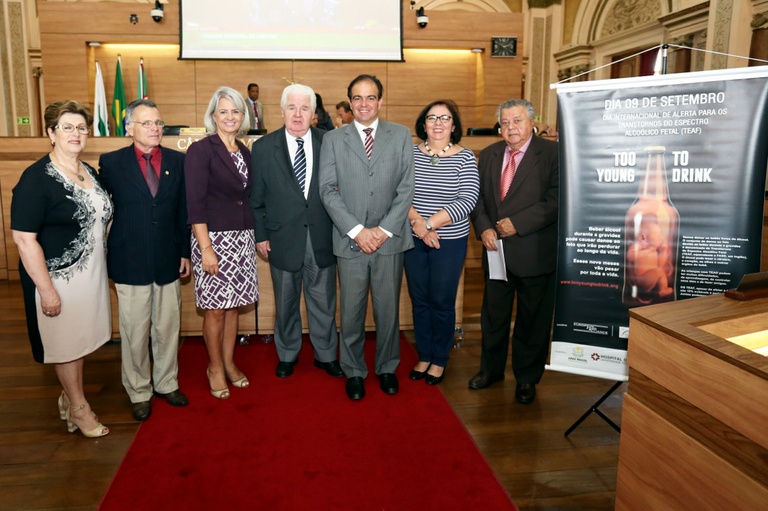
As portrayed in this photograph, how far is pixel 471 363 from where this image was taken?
135 inches

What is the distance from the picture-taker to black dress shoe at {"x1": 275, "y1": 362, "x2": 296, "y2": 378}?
10.5 feet

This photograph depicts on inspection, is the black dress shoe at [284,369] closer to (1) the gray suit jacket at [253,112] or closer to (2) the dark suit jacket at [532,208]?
(2) the dark suit jacket at [532,208]

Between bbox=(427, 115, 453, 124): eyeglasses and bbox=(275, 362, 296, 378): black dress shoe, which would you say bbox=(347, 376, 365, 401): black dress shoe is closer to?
bbox=(275, 362, 296, 378): black dress shoe

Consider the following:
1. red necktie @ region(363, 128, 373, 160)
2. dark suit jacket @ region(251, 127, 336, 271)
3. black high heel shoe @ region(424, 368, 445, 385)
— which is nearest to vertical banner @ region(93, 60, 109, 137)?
dark suit jacket @ region(251, 127, 336, 271)

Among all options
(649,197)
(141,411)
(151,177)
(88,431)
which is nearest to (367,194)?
(151,177)

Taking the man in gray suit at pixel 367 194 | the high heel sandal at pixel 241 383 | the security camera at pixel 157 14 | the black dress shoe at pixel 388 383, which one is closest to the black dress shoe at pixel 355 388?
the man in gray suit at pixel 367 194

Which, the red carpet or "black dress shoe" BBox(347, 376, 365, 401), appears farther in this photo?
"black dress shoe" BBox(347, 376, 365, 401)

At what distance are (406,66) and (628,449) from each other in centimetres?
776

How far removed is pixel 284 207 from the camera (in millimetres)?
2891

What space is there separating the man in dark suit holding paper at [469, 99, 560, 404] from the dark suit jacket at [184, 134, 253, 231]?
1.24 metres

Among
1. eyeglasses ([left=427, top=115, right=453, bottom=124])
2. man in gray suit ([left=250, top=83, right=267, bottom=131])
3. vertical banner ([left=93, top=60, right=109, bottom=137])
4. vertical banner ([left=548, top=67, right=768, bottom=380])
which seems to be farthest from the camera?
man in gray suit ([left=250, top=83, right=267, bottom=131])

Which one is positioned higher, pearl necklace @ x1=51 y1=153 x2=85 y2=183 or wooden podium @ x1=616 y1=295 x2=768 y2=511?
pearl necklace @ x1=51 y1=153 x2=85 y2=183

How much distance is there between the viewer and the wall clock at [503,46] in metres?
8.48

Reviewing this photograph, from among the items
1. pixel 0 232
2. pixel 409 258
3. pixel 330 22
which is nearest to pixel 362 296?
pixel 409 258
